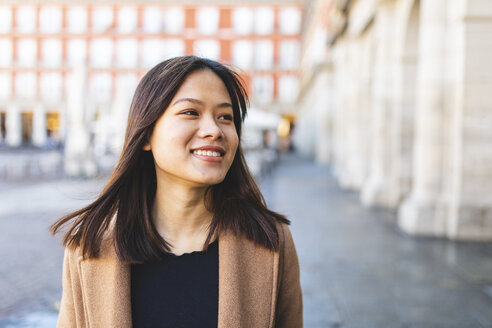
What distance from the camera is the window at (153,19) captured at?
155ft

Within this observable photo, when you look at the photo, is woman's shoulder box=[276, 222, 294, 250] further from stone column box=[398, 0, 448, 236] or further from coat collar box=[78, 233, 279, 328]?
stone column box=[398, 0, 448, 236]

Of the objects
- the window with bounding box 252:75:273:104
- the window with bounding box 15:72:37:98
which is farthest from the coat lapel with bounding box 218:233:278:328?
the window with bounding box 15:72:37:98

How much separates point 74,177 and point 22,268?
9.40 metres

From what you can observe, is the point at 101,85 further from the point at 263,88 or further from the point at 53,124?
the point at 263,88

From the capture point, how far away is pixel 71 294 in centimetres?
127

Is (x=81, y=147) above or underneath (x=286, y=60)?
underneath

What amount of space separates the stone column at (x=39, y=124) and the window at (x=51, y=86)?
162 cm

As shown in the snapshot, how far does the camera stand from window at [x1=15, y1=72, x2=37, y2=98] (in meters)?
49.3

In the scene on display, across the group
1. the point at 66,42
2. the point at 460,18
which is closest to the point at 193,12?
the point at 66,42

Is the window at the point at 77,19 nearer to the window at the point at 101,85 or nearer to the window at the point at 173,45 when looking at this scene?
the window at the point at 101,85

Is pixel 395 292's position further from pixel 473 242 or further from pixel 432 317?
pixel 473 242

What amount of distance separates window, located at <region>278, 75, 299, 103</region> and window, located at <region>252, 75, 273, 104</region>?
1.09 m

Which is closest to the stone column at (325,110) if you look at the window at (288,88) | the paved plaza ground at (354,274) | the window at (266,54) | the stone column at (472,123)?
the paved plaza ground at (354,274)

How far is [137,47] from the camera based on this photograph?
48219 mm
